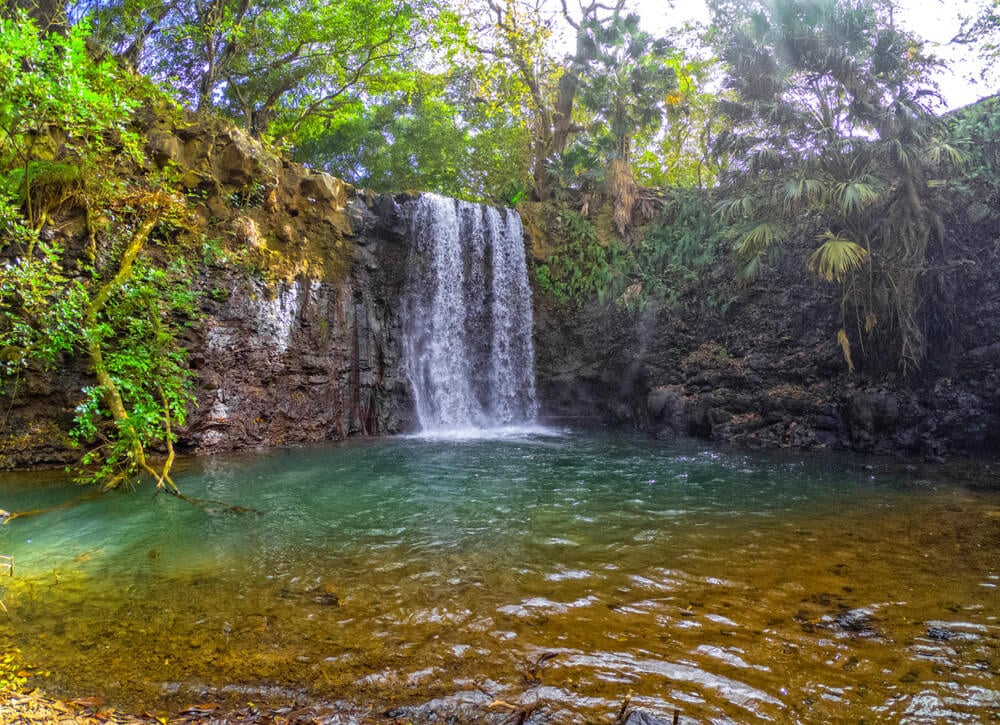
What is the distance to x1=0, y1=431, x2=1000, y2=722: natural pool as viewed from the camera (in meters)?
2.94

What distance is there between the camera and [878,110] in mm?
10625

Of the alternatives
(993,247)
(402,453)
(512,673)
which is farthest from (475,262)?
(512,673)

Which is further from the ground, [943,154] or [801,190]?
[943,154]

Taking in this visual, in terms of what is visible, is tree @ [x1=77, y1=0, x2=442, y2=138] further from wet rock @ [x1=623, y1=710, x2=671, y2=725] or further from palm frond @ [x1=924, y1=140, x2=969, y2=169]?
wet rock @ [x1=623, y1=710, x2=671, y2=725]

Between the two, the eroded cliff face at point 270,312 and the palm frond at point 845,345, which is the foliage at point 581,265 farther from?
the palm frond at point 845,345

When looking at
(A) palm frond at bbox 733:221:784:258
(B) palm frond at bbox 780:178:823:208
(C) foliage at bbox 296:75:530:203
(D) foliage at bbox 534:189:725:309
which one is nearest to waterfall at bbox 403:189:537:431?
(D) foliage at bbox 534:189:725:309

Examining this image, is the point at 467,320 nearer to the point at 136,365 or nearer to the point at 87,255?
the point at 87,255

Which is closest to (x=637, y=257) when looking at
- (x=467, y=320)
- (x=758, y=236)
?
(x=758, y=236)

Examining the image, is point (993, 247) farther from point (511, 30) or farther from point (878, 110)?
point (511, 30)

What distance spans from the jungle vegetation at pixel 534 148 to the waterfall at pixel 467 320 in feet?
5.10

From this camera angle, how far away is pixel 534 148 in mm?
20781

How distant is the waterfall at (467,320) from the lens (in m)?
14.9

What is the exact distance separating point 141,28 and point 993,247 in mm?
19419

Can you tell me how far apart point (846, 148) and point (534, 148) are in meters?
12.0
